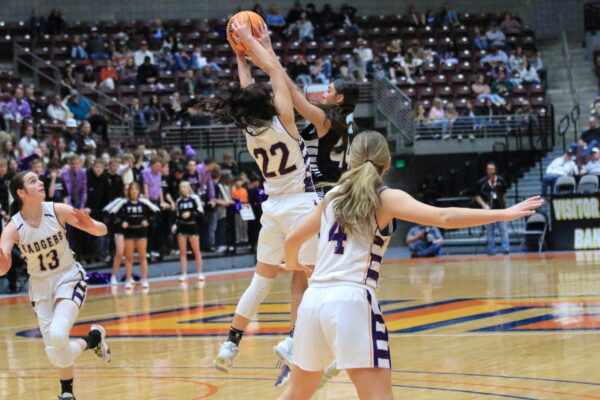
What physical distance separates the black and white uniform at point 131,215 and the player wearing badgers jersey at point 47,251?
7836mm

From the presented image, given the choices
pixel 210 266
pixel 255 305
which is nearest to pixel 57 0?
pixel 210 266

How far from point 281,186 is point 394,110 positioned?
1681 cm

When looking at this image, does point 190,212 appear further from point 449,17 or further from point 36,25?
point 449,17

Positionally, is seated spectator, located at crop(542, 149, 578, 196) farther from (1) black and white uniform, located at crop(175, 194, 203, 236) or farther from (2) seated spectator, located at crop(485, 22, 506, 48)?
(1) black and white uniform, located at crop(175, 194, 203, 236)

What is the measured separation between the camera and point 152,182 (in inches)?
636

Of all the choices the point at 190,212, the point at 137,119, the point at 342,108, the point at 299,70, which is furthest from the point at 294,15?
the point at 342,108

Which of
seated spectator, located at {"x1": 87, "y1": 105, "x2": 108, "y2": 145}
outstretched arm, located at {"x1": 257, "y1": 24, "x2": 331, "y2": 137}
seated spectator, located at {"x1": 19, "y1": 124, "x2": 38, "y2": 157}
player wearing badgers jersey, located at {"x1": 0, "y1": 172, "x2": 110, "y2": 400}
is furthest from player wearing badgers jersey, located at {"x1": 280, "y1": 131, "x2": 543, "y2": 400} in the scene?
seated spectator, located at {"x1": 87, "y1": 105, "x2": 108, "y2": 145}

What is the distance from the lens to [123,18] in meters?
26.8

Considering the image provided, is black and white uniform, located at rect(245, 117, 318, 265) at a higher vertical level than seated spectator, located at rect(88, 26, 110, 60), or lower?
lower

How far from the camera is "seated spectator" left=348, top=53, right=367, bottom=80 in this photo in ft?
77.7

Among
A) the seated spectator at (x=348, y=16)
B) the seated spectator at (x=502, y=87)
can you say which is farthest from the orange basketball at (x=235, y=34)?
the seated spectator at (x=348, y=16)

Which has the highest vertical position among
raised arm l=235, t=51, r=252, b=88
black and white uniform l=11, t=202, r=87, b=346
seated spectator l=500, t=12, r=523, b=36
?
seated spectator l=500, t=12, r=523, b=36

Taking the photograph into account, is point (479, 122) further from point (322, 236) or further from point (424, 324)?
point (322, 236)

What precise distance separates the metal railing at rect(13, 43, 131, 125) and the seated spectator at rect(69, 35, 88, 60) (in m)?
0.76
